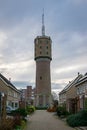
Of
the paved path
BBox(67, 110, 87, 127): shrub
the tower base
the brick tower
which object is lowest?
the paved path

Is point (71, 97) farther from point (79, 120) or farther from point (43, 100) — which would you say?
point (43, 100)

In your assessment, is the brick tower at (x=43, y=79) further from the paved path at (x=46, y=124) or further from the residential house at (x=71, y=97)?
the paved path at (x=46, y=124)

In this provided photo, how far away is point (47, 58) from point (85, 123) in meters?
84.5

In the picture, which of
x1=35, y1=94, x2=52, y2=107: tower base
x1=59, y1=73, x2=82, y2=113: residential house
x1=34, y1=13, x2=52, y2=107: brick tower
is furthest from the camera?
x1=35, y1=94, x2=52, y2=107: tower base

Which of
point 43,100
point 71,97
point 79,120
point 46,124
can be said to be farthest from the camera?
point 43,100

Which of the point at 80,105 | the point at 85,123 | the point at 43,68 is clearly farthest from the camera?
the point at 43,68

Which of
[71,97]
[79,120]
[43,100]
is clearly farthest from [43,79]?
[79,120]

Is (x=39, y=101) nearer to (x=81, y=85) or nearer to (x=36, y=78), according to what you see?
(x=36, y=78)

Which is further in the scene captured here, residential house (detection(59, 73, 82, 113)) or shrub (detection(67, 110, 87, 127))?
residential house (detection(59, 73, 82, 113))

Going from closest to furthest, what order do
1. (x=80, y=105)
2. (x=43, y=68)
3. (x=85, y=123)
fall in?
(x=85, y=123)
(x=80, y=105)
(x=43, y=68)

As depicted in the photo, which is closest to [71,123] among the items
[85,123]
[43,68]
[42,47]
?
[85,123]

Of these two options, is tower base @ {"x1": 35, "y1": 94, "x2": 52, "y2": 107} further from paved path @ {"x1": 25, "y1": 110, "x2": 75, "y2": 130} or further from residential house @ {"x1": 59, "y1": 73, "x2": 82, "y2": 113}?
paved path @ {"x1": 25, "y1": 110, "x2": 75, "y2": 130}

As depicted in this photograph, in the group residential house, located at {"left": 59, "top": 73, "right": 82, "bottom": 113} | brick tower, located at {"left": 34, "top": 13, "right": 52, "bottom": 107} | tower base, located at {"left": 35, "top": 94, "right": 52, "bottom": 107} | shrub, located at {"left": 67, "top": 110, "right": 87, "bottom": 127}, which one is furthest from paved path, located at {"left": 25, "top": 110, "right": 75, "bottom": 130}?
tower base, located at {"left": 35, "top": 94, "right": 52, "bottom": 107}

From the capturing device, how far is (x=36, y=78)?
11100cm
